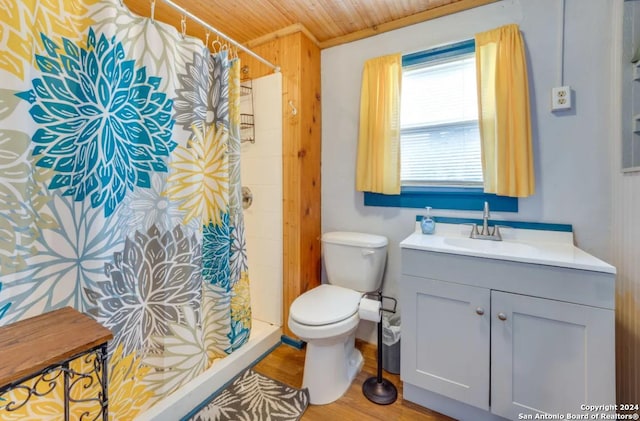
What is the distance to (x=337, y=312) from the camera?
146 centimetres

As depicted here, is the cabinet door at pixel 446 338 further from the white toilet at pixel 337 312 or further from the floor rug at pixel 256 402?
the floor rug at pixel 256 402

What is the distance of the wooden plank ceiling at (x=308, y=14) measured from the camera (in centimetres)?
166

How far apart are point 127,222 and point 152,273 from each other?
0.27m

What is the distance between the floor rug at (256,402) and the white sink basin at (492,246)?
1.14 m

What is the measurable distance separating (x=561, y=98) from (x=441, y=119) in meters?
0.57

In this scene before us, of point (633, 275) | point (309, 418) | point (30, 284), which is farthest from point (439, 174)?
point (30, 284)

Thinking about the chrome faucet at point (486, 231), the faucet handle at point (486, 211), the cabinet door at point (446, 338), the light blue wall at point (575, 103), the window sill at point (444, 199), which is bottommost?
the cabinet door at point (446, 338)

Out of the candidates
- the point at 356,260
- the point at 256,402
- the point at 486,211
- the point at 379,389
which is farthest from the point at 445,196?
the point at 256,402

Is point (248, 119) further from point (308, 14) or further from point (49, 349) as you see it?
point (49, 349)

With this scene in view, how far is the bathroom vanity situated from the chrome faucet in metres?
0.04

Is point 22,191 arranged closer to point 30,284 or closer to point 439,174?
point 30,284

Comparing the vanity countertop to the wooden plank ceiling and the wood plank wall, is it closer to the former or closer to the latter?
the wood plank wall

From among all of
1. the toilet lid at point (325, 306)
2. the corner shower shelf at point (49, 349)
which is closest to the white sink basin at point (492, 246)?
the toilet lid at point (325, 306)

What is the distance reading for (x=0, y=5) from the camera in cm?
95
